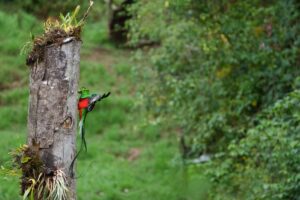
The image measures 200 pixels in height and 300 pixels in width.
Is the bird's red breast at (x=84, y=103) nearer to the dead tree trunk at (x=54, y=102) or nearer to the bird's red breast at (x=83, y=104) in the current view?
the bird's red breast at (x=83, y=104)

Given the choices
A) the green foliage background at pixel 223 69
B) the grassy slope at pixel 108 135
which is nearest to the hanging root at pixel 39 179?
the grassy slope at pixel 108 135

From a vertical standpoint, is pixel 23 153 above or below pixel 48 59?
below

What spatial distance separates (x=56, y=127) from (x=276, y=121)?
3.54 m

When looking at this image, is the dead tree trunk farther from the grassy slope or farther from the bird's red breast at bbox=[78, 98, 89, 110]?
the grassy slope

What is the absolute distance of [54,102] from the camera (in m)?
3.82

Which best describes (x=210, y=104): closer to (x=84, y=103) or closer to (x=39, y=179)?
(x=84, y=103)

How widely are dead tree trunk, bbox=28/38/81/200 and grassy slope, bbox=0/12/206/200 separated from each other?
9.42 feet

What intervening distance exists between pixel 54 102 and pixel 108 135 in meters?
8.10

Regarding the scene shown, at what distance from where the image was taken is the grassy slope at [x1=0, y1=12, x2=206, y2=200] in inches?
365

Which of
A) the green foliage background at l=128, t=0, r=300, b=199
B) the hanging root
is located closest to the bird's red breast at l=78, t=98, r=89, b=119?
the hanging root

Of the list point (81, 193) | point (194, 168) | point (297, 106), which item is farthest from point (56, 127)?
point (194, 168)

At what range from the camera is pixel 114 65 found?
14.4 metres

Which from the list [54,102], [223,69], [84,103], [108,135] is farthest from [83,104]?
[108,135]

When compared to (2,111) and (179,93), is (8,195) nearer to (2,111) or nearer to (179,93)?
(179,93)
